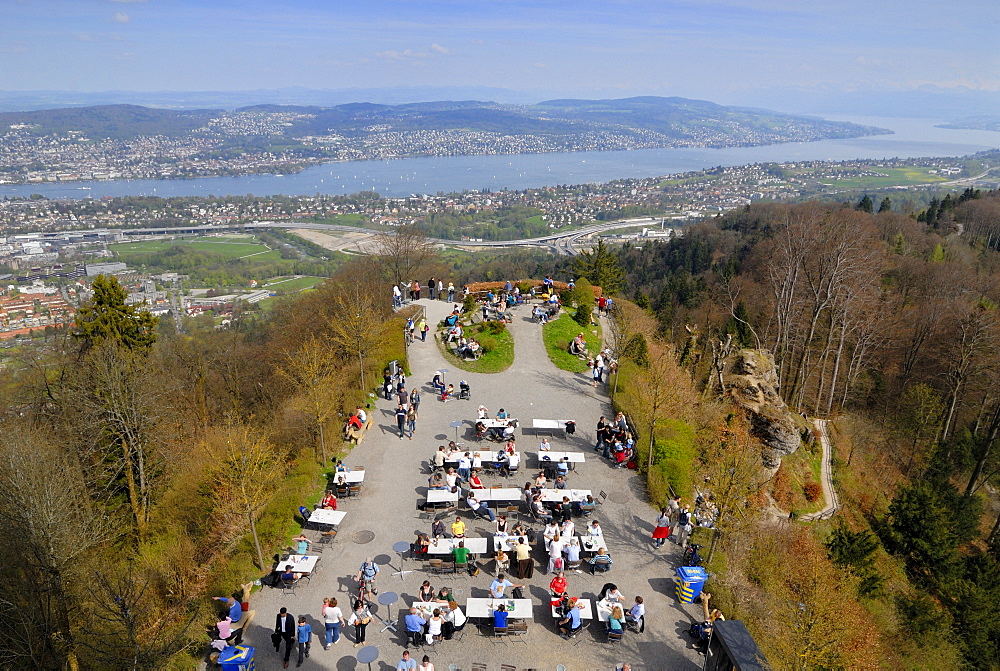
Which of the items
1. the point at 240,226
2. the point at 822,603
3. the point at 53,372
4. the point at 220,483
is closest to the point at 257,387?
the point at 53,372

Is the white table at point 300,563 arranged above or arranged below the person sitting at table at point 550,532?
below

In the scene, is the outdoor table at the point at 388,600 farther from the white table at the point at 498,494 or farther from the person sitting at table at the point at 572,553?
the person sitting at table at the point at 572,553

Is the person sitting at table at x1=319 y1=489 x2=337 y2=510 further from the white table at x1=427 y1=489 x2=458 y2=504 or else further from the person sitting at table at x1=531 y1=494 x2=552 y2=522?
the person sitting at table at x1=531 y1=494 x2=552 y2=522

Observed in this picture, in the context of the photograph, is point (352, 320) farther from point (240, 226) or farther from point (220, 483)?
point (240, 226)

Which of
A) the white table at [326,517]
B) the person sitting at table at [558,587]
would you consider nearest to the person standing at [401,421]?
the white table at [326,517]

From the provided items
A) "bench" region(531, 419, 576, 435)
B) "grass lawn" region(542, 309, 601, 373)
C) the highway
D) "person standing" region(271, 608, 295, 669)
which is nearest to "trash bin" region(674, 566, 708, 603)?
"bench" region(531, 419, 576, 435)

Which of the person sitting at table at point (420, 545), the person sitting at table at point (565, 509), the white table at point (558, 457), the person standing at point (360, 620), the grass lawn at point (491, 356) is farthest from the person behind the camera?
→ the grass lawn at point (491, 356)
